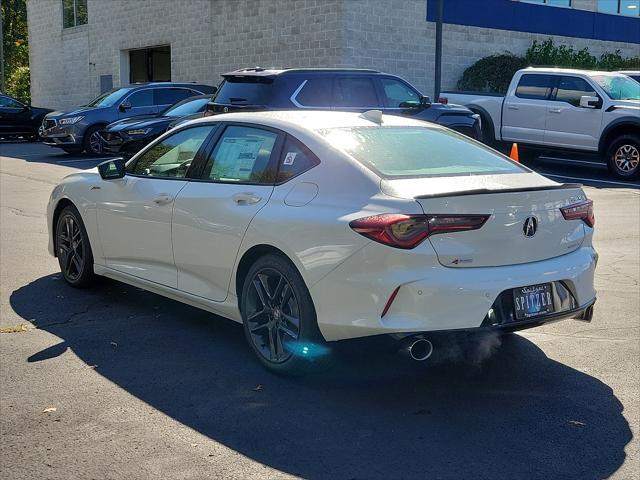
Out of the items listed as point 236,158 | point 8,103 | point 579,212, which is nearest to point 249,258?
point 236,158

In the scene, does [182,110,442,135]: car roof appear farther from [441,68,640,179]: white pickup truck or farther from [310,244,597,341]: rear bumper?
[441,68,640,179]: white pickup truck

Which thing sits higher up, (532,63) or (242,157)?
(532,63)

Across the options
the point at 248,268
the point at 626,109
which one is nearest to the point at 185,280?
the point at 248,268

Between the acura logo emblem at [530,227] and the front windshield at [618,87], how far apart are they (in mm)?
12301

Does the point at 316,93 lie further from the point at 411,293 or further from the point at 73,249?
the point at 411,293

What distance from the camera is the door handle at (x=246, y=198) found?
16.2 ft

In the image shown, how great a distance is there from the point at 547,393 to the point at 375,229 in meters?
1.46

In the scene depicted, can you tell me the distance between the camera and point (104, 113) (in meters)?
19.4

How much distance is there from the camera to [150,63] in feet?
105

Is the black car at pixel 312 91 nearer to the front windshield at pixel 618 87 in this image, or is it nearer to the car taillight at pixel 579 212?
the front windshield at pixel 618 87

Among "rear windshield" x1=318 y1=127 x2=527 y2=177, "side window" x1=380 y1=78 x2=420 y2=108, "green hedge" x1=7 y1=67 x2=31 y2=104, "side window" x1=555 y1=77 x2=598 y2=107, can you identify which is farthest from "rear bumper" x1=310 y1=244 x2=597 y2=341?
"green hedge" x1=7 y1=67 x2=31 y2=104

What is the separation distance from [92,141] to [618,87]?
478 inches

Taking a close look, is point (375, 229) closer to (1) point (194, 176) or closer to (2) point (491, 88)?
(1) point (194, 176)

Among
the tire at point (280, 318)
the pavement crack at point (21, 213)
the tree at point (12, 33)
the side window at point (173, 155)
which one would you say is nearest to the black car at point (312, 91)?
the pavement crack at point (21, 213)
